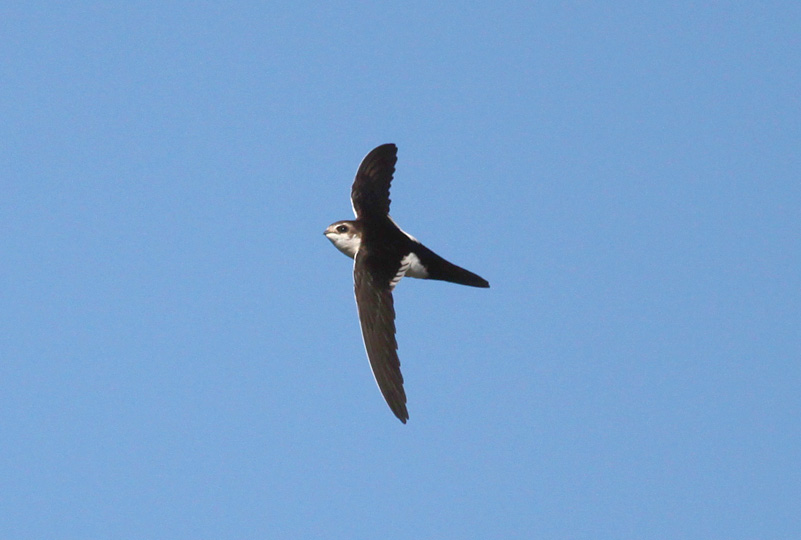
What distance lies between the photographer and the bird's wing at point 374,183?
1820cm

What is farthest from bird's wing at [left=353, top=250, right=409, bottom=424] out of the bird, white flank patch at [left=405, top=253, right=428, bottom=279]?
white flank patch at [left=405, top=253, right=428, bottom=279]

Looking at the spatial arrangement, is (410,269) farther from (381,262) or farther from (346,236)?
(346,236)

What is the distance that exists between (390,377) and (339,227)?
3047 millimetres

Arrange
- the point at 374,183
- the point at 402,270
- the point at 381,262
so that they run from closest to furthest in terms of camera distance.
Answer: the point at 381,262 < the point at 402,270 < the point at 374,183

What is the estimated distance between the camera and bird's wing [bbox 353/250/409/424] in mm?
15438

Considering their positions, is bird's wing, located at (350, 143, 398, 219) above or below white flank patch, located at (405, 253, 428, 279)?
above

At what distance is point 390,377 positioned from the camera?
51.2 ft

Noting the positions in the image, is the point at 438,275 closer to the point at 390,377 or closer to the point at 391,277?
the point at 391,277

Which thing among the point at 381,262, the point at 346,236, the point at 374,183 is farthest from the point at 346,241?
the point at 374,183

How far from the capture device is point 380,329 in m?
16.1

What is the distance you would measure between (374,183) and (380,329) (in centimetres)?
302

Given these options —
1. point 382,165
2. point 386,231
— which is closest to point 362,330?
point 386,231

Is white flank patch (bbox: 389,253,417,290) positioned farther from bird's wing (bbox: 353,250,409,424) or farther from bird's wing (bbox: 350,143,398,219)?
bird's wing (bbox: 350,143,398,219)

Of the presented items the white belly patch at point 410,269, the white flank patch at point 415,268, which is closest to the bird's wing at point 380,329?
the white belly patch at point 410,269
